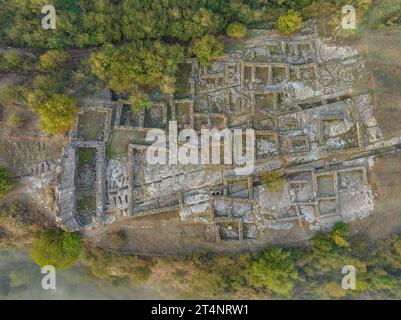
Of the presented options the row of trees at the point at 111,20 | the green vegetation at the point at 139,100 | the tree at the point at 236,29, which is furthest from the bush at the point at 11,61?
the tree at the point at 236,29

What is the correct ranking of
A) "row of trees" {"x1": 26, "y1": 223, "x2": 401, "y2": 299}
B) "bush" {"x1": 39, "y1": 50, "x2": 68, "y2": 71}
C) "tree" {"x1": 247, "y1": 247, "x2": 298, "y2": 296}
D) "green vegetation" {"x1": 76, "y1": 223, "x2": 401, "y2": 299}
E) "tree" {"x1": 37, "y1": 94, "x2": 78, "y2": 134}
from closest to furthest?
"tree" {"x1": 37, "y1": 94, "x2": 78, "y2": 134}, "tree" {"x1": 247, "y1": 247, "x2": 298, "y2": 296}, "row of trees" {"x1": 26, "y1": 223, "x2": 401, "y2": 299}, "green vegetation" {"x1": 76, "y1": 223, "x2": 401, "y2": 299}, "bush" {"x1": 39, "y1": 50, "x2": 68, "y2": 71}

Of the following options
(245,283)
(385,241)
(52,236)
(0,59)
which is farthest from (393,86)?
(0,59)

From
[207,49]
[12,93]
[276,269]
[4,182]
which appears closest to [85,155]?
[4,182]

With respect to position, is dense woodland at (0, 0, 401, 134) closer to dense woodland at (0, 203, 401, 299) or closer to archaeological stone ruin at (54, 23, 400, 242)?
archaeological stone ruin at (54, 23, 400, 242)

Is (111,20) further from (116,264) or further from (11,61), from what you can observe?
(116,264)

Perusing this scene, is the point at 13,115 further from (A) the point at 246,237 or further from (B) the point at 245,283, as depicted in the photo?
(B) the point at 245,283

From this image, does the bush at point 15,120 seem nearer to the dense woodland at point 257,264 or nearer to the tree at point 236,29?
the dense woodland at point 257,264

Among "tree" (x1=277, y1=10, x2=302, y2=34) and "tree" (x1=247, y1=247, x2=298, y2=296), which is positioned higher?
"tree" (x1=277, y1=10, x2=302, y2=34)

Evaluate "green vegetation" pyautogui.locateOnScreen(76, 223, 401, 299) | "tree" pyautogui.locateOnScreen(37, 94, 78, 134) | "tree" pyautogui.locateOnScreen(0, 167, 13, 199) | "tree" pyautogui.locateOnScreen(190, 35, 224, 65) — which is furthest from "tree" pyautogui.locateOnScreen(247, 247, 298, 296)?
"tree" pyautogui.locateOnScreen(0, 167, 13, 199)
